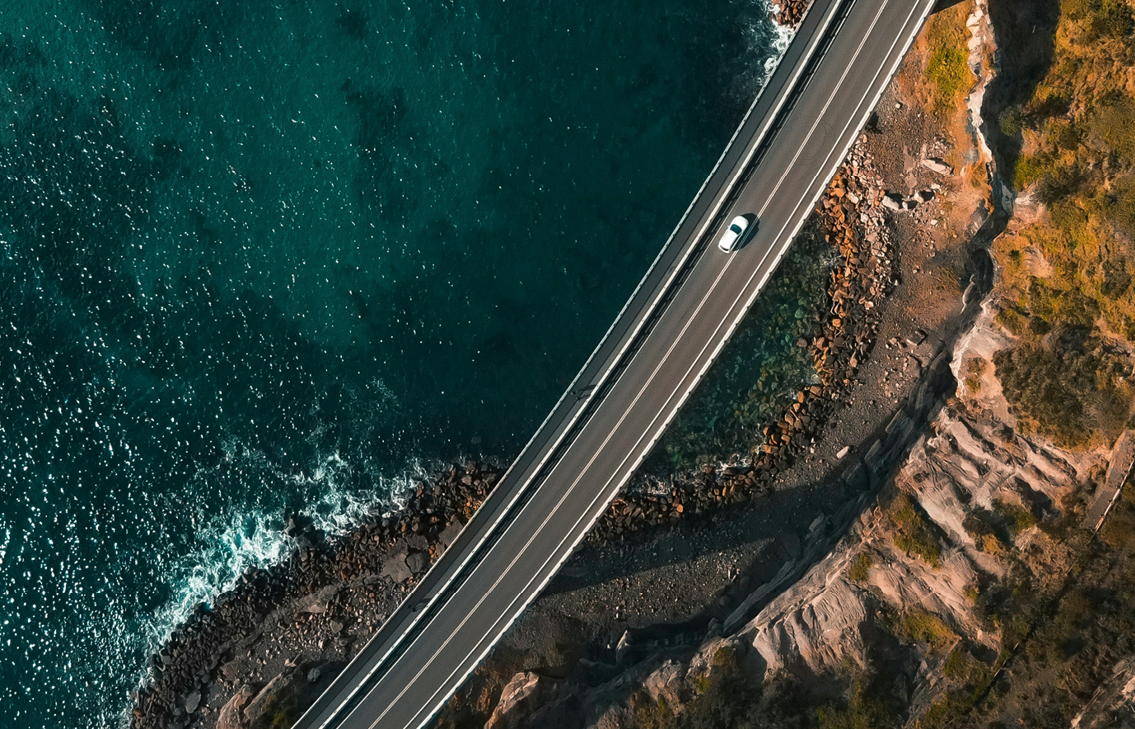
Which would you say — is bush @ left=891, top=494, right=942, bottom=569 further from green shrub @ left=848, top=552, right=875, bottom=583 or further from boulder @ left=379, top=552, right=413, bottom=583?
boulder @ left=379, top=552, right=413, bottom=583

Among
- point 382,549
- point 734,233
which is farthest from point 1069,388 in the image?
point 382,549

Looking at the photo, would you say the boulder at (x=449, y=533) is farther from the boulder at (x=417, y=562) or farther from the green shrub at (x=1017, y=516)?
the green shrub at (x=1017, y=516)

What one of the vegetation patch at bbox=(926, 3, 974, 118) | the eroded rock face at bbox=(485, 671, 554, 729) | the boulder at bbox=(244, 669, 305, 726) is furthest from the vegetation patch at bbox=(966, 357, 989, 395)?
the boulder at bbox=(244, 669, 305, 726)

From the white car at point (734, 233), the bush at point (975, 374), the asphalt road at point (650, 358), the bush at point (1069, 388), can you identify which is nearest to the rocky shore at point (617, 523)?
the bush at point (975, 374)

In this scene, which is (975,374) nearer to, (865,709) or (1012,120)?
(1012,120)

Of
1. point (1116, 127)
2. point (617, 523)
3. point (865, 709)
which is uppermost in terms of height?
point (1116, 127)
